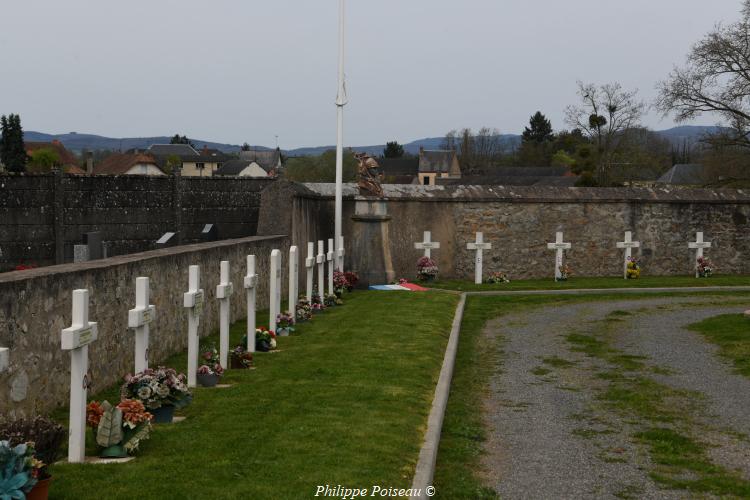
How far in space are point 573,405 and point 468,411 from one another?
4.16ft

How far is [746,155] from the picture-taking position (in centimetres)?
4738

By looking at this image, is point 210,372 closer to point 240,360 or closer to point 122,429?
point 240,360

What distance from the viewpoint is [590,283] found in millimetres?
28000

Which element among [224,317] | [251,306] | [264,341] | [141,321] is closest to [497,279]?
[264,341]

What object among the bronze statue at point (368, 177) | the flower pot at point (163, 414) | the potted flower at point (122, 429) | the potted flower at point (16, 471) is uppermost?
the bronze statue at point (368, 177)

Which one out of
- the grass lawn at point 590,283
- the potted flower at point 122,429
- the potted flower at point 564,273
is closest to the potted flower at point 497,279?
the grass lawn at point 590,283

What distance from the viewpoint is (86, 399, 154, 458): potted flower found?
309 inches

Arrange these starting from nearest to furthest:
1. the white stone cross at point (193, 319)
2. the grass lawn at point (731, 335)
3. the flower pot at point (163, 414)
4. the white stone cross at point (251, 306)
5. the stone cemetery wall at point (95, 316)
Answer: the stone cemetery wall at point (95, 316) < the flower pot at point (163, 414) < the white stone cross at point (193, 319) < the white stone cross at point (251, 306) < the grass lawn at point (731, 335)

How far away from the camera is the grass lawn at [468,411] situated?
7.86 metres

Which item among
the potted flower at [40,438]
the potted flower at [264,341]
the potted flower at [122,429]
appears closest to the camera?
the potted flower at [40,438]

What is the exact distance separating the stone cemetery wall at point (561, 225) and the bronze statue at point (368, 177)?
925 mm

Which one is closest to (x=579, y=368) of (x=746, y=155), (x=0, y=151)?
(x=746, y=155)

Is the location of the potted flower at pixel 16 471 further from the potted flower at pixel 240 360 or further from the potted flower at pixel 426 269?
the potted flower at pixel 426 269

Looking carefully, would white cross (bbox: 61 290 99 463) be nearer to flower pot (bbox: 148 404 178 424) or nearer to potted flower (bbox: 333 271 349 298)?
flower pot (bbox: 148 404 178 424)
